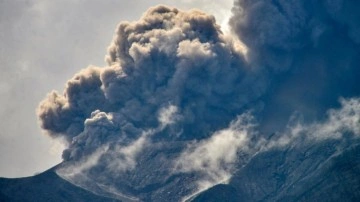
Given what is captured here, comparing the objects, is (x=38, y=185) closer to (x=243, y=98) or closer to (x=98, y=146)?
(x=98, y=146)

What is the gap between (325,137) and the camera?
18338 cm

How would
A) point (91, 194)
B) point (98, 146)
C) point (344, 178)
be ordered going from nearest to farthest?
1. point (344, 178)
2. point (91, 194)
3. point (98, 146)

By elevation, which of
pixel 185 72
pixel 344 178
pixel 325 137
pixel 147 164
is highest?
pixel 185 72

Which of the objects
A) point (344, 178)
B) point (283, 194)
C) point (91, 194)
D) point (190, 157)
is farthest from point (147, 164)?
point (344, 178)

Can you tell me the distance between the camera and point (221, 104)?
180 m

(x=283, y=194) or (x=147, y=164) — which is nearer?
(x=283, y=194)

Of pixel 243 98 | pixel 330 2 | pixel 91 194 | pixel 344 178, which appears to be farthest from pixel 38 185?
pixel 330 2

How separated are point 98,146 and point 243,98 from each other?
135 feet

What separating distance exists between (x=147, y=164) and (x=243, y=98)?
3275 cm

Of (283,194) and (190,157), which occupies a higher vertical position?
(190,157)

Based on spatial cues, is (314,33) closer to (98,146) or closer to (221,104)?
(221,104)

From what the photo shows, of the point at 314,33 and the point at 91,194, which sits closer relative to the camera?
the point at 91,194

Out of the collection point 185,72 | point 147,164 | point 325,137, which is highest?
point 185,72

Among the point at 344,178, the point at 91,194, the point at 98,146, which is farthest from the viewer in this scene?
the point at 98,146
